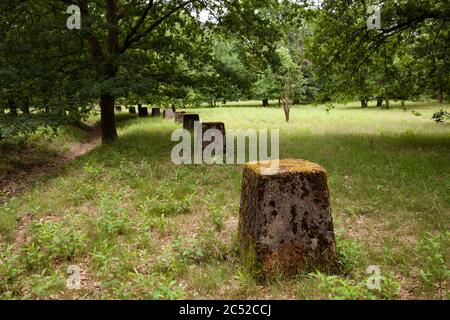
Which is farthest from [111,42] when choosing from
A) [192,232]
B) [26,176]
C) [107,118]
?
[192,232]

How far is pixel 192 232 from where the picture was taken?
6.61 m

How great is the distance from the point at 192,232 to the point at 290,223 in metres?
2.28

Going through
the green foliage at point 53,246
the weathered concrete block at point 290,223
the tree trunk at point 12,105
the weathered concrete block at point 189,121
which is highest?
the tree trunk at point 12,105

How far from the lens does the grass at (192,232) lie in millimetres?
4648

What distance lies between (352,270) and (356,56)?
12471 millimetres

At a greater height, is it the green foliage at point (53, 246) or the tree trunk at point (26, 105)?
the tree trunk at point (26, 105)

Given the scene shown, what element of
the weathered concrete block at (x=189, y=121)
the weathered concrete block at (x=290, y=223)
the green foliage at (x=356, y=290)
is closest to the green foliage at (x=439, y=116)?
the weathered concrete block at (x=290, y=223)

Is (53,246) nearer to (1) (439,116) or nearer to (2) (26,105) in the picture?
(2) (26,105)

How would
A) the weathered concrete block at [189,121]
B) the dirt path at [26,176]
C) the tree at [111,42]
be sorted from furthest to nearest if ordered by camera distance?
1. the weathered concrete block at [189,121]
2. the tree at [111,42]
3. the dirt path at [26,176]

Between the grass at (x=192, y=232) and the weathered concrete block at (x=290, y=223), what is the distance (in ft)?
0.83

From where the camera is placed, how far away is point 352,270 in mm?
5027

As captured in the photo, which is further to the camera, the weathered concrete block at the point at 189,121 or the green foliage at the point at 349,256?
the weathered concrete block at the point at 189,121

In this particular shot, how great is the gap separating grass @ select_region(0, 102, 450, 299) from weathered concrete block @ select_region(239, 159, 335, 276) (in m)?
0.25

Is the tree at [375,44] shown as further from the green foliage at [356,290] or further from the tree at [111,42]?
the green foliage at [356,290]
